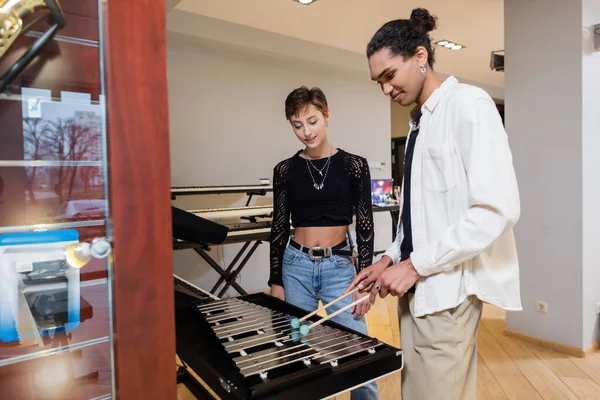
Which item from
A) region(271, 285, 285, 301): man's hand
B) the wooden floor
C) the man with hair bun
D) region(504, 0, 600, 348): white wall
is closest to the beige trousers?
the man with hair bun

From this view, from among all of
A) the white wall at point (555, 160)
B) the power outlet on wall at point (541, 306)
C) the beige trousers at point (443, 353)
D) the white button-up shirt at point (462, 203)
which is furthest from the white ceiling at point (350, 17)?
the beige trousers at point (443, 353)

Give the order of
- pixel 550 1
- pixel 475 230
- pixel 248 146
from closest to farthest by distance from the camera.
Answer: pixel 475 230 < pixel 550 1 < pixel 248 146

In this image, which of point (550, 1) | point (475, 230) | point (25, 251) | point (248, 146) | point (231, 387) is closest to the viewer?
point (25, 251)

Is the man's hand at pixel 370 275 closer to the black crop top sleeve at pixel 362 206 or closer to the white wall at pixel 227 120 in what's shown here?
the black crop top sleeve at pixel 362 206

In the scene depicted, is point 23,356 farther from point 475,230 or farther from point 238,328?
point 475,230

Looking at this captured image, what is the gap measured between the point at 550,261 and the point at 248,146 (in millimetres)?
3115

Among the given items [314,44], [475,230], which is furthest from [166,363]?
[314,44]

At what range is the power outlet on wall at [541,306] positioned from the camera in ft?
9.56

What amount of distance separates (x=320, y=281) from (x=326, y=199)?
0.33 m

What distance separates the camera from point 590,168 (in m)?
2.74

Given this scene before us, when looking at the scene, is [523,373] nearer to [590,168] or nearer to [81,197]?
[590,168]

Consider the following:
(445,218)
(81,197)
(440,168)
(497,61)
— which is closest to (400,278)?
(445,218)

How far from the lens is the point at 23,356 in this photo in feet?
1.91

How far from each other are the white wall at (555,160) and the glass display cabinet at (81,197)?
2.92 meters
